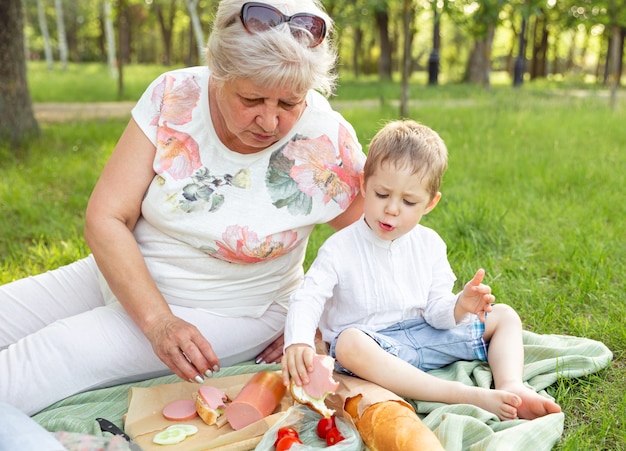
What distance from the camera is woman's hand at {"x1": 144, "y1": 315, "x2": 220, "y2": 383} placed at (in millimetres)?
2033

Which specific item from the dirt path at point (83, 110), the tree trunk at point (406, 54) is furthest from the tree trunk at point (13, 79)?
the tree trunk at point (406, 54)

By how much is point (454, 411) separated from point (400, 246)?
59 cm

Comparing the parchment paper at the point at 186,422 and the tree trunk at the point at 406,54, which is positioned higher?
the tree trunk at the point at 406,54

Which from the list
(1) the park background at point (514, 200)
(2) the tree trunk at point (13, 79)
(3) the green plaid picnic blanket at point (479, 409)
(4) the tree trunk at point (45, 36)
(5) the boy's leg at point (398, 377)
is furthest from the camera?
(4) the tree trunk at point (45, 36)

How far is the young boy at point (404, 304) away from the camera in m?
2.15

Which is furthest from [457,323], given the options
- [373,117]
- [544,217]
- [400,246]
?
[373,117]

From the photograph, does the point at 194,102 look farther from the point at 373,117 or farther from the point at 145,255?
the point at 373,117

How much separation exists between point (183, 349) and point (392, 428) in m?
0.66

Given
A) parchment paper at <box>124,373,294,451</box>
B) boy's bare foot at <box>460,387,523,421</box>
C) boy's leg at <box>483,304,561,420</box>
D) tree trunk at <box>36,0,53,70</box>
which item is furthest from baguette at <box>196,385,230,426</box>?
tree trunk at <box>36,0,53,70</box>

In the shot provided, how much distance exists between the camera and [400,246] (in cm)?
239

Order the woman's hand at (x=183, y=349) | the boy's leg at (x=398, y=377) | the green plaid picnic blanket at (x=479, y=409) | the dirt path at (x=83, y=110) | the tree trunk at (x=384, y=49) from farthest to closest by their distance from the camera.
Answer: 1. the tree trunk at (x=384, y=49)
2. the dirt path at (x=83, y=110)
3. the boy's leg at (x=398, y=377)
4. the woman's hand at (x=183, y=349)
5. the green plaid picnic blanket at (x=479, y=409)

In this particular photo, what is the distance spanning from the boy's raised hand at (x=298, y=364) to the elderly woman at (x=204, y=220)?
23 cm

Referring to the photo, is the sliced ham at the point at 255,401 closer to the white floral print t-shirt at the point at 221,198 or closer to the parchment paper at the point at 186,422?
the parchment paper at the point at 186,422

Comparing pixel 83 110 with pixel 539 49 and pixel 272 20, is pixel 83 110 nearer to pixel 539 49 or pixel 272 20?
pixel 272 20
